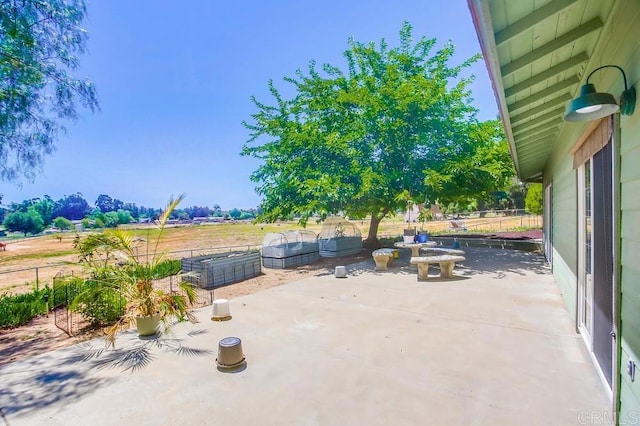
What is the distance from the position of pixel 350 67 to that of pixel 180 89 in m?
11.9

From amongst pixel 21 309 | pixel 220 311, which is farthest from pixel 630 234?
pixel 21 309

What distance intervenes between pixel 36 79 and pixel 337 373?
735cm

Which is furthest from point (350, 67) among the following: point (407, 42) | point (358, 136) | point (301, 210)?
point (301, 210)

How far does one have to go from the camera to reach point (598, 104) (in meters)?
2.00

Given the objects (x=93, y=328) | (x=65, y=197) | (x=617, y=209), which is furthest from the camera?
(x=65, y=197)

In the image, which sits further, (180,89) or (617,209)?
(180,89)

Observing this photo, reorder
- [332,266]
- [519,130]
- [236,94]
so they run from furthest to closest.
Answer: [236,94], [332,266], [519,130]

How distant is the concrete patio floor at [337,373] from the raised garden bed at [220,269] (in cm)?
293

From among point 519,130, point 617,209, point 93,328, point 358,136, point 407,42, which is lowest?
point 93,328

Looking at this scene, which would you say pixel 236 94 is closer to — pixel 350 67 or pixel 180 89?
pixel 180 89

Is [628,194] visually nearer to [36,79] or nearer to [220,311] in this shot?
[220,311]

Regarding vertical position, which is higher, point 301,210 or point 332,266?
point 301,210

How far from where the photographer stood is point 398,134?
12336mm

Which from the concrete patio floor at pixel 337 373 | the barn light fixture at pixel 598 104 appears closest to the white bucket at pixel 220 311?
the concrete patio floor at pixel 337 373
